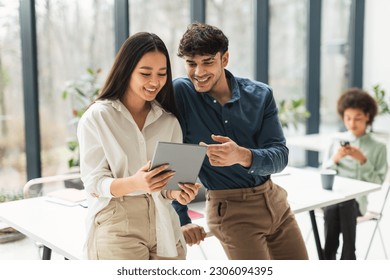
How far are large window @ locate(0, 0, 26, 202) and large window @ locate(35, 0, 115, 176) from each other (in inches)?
6.1

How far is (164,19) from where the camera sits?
425 cm

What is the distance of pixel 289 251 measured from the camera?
1.87m

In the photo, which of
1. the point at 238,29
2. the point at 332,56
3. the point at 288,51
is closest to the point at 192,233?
the point at 238,29

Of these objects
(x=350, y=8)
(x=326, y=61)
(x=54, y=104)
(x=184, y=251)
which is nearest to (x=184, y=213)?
(x=184, y=251)

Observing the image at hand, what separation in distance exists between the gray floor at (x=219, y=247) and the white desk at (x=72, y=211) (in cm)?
28

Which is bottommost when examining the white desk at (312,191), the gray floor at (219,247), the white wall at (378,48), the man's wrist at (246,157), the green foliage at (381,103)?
the gray floor at (219,247)

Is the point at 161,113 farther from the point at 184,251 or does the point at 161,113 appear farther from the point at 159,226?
the point at 184,251

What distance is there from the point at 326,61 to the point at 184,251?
4598mm

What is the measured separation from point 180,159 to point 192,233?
42 centimetres

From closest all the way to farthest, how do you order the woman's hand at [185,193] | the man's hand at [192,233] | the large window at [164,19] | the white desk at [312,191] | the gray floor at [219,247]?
the woman's hand at [185,193], the man's hand at [192,233], the white desk at [312,191], the gray floor at [219,247], the large window at [164,19]

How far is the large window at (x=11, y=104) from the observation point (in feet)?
11.5

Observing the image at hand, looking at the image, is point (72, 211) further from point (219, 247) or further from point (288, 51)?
point (288, 51)

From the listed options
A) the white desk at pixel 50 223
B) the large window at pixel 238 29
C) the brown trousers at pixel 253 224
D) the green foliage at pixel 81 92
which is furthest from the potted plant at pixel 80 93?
the brown trousers at pixel 253 224

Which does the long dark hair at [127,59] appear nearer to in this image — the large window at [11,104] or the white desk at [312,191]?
the white desk at [312,191]
